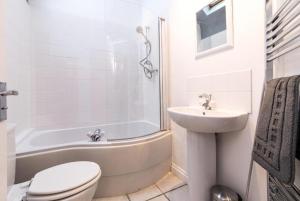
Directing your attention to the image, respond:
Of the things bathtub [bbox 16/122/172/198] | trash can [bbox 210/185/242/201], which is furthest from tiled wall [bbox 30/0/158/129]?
trash can [bbox 210/185/242/201]

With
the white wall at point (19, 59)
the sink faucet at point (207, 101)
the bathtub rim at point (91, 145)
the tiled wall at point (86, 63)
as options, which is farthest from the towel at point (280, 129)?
the white wall at point (19, 59)

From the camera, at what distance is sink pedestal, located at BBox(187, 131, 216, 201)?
1322mm

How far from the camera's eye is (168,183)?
5.75ft

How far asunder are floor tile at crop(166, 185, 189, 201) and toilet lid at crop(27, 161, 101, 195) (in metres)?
0.80

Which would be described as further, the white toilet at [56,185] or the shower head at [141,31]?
the shower head at [141,31]

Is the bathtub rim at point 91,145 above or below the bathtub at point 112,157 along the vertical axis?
above

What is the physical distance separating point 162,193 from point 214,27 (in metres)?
1.58

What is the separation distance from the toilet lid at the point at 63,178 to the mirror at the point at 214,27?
134 centimetres

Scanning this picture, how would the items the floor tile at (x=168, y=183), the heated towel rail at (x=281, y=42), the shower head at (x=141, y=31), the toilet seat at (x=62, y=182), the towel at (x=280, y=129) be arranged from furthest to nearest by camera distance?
the shower head at (x=141, y=31) < the floor tile at (x=168, y=183) < the toilet seat at (x=62, y=182) < the heated towel rail at (x=281, y=42) < the towel at (x=280, y=129)

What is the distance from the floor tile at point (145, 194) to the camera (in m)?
1.52

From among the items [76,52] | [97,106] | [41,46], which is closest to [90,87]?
[97,106]

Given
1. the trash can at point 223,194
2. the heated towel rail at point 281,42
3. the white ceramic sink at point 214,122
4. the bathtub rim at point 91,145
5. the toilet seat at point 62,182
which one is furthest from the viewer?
the bathtub rim at point 91,145

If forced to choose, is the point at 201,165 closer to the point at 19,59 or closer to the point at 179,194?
the point at 179,194

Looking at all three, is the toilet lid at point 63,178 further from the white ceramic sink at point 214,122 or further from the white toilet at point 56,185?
the white ceramic sink at point 214,122
